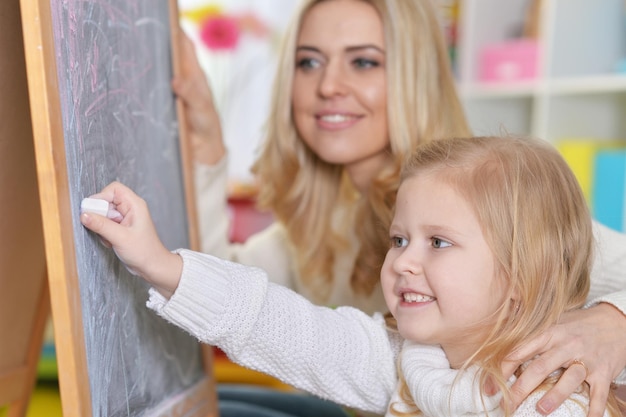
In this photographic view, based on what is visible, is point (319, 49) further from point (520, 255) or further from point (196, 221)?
point (520, 255)

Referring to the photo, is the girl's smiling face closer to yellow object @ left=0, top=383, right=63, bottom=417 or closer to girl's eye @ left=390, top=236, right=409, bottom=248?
girl's eye @ left=390, top=236, right=409, bottom=248

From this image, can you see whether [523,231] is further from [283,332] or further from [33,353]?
[33,353]

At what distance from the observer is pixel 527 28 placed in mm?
2744

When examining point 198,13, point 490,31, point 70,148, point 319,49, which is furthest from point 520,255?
point 198,13

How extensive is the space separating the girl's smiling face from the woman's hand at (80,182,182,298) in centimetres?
29

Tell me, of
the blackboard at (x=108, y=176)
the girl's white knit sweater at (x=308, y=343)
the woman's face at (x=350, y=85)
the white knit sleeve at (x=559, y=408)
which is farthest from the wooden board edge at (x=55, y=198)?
the woman's face at (x=350, y=85)

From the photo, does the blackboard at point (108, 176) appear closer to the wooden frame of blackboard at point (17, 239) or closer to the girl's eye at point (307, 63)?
the wooden frame of blackboard at point (17, 239)

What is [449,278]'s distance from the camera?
3.26 feet

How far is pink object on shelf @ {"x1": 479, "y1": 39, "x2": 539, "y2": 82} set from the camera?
2.66 metres

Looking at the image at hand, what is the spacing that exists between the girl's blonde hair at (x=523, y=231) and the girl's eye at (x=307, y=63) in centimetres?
67

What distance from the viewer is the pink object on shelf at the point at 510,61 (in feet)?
8.74

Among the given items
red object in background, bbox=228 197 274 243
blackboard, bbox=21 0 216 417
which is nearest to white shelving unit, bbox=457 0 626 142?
red object in background, bbox=228 197 274 243

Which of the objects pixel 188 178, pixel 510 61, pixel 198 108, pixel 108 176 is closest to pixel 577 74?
pixel 510 61

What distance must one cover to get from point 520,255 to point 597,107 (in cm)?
181
